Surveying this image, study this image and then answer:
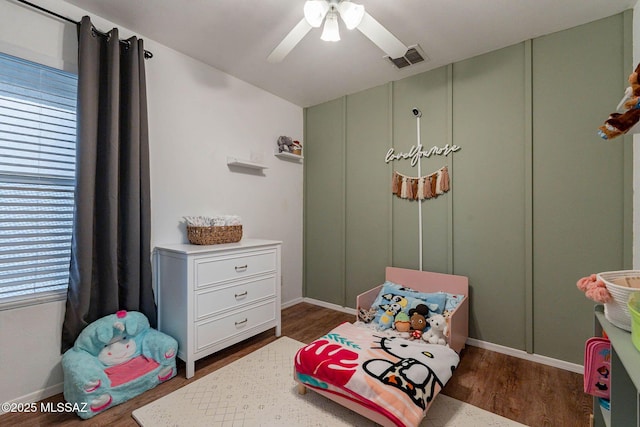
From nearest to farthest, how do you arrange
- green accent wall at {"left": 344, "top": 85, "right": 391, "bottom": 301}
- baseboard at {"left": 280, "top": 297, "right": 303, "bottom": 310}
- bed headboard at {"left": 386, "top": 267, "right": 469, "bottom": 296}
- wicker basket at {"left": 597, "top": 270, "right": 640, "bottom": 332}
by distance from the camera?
wicker basket at {"left": 597, "top": 270, "right": 640, "bottom": 332} → bed headboard at {"left": 386, "top": 267, "right": 469, "bottom": 296} → green accent wall at {"left": 344, "top": 85, "right": 391, "bottom": 301} → baseboard at {"left": 280, "top": 297, "right": 303, "bottom": 310}

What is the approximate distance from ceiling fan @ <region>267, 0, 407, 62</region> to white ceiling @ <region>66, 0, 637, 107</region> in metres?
0.31

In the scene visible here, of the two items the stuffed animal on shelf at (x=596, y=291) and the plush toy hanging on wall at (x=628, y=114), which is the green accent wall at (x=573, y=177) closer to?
the plush toy hanging on wall at (x=628, y=114)

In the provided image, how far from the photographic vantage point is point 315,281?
351 cm

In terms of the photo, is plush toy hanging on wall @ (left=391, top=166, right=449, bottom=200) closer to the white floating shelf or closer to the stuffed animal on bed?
the stuffed animal on bed

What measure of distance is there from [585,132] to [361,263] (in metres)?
2.13

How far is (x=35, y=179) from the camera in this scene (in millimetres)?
1743

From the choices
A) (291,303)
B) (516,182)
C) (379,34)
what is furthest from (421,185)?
(291,303)

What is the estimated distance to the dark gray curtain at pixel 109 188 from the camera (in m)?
1.79

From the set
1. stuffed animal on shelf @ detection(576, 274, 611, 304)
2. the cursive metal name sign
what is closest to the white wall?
the cursive metal name sign

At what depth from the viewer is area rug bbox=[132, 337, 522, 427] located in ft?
5.04

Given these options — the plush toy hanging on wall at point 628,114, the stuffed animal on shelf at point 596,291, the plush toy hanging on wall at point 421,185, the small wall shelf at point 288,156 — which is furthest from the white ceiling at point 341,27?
the stuffed animal on shelf at point 596,291

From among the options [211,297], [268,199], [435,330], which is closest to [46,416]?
[211,297]

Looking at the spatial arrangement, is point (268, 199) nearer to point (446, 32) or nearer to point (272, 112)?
point (272, 112)

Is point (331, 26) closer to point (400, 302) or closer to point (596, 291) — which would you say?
point (596, 291)
